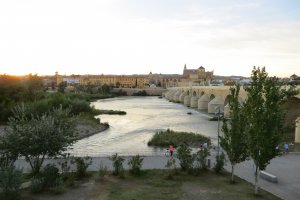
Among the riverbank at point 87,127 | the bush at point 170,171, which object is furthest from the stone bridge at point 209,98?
the bush at point 170,171

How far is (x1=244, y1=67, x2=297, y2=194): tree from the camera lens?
12.4 meters

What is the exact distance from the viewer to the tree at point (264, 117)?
1245 cm

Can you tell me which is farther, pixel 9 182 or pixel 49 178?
pixel 49 178

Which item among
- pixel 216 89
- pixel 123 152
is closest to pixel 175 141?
pixel 123 152

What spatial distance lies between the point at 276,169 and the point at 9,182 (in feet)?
38.3

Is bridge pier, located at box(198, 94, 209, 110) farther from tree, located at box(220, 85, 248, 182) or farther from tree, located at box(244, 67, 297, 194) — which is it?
tree, located at box(244, 67, 297, 194)

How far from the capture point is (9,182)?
453 inches

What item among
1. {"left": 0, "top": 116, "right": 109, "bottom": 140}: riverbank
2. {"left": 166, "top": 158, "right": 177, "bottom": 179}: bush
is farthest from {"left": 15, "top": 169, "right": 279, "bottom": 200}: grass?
{"left": 0, "top": 116, "right": 109, "bottom": 140}: riverbank

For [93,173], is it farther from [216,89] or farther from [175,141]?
[216,89]

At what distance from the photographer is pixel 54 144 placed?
1411 centimetres

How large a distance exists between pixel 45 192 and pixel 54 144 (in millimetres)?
2044

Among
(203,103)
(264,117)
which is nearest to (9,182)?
(264,117)

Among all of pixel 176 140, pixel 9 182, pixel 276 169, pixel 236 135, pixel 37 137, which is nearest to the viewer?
pixel 9 182

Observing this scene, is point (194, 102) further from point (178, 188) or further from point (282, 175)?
point (178, 188)
